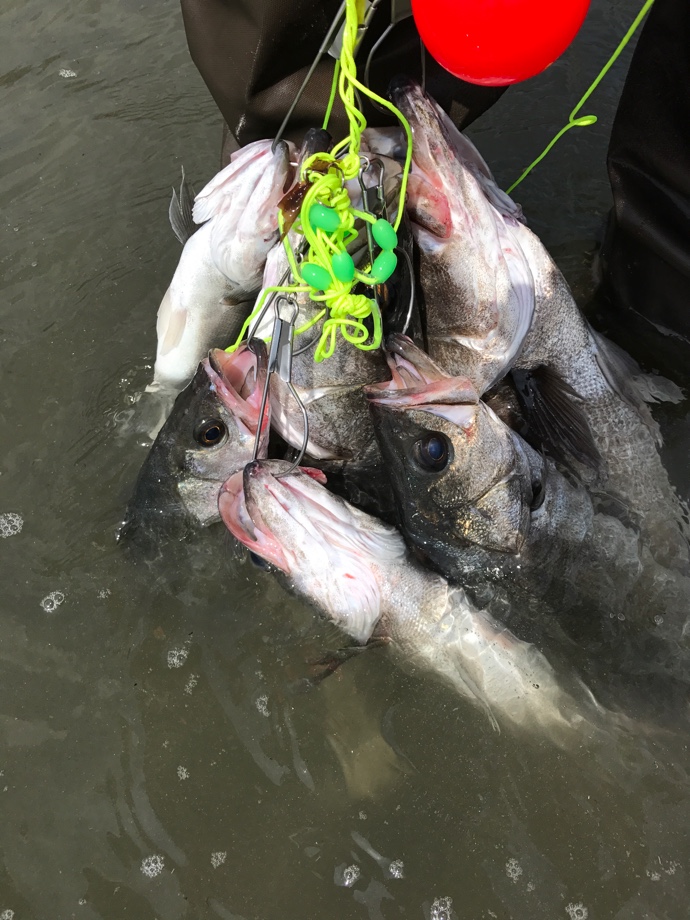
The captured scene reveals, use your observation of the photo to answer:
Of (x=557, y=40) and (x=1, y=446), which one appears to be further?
(x=1, y=446)

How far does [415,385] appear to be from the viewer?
2.30 m

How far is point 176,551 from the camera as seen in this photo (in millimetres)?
3186

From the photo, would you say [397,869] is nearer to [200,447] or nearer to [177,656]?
[177,656]

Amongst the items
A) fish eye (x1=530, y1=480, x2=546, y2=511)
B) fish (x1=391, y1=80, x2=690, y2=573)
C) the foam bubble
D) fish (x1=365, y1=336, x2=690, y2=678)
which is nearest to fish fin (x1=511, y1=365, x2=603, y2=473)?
fish (x1=391, y1=80, x2=690, y2=573)

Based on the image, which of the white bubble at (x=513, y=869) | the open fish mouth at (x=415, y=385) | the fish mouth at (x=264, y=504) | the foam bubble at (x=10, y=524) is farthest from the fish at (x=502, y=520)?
the foam bubble at (x=10, y=524)

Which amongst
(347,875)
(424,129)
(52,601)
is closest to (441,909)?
(347,875)

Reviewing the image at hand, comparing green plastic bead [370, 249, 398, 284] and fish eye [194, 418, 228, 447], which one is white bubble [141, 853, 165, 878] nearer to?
fish eye [194, 418, 228, 447]

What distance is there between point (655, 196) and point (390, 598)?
1960 mm

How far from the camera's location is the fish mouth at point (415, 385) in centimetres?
229

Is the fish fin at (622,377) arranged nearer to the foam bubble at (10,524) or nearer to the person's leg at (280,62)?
the person's leg at (280,62)

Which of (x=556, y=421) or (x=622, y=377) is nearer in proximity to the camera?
(x=556, y=421)

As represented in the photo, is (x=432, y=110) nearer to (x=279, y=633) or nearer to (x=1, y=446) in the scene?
(x=279, y=633)

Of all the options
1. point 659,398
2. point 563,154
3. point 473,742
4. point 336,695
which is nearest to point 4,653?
point 336,695

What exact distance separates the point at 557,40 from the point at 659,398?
6.79 feet
